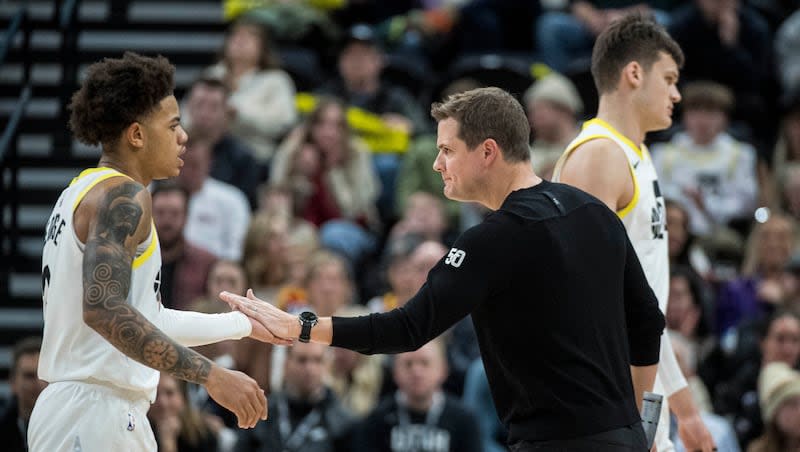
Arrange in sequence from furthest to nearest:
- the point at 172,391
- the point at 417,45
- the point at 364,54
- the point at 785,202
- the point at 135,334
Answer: the point at 417,45 → the point at 364,54 → the point at 785,202 → the point at 172,391 → the point at 135,334

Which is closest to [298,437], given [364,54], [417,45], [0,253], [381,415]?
[381,415]

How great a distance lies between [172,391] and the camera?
8.95 metres

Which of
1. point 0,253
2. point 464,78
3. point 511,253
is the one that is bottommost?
Answer: point 0,253

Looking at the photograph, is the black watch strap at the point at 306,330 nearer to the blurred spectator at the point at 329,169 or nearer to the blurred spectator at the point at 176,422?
the blurred spectator at the point at 176,422

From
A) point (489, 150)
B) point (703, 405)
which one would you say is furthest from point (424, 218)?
point (489, 150)

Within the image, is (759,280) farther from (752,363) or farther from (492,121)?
(492,121)

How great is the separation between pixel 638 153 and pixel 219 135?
6.26 metres

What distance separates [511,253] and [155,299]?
1.43 metres

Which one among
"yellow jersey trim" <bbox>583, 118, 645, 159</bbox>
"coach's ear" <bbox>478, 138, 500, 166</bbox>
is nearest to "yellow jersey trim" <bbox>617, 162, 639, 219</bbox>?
"yellow jersey trim" <bbox>583, 118, 645, 159</bbox>

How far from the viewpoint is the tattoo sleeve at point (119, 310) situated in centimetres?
511

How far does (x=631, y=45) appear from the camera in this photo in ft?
21.3

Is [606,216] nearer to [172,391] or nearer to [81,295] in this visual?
[81,295]

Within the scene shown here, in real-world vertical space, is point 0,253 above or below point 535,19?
below

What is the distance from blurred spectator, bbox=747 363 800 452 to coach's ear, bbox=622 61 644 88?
391 centimetres
